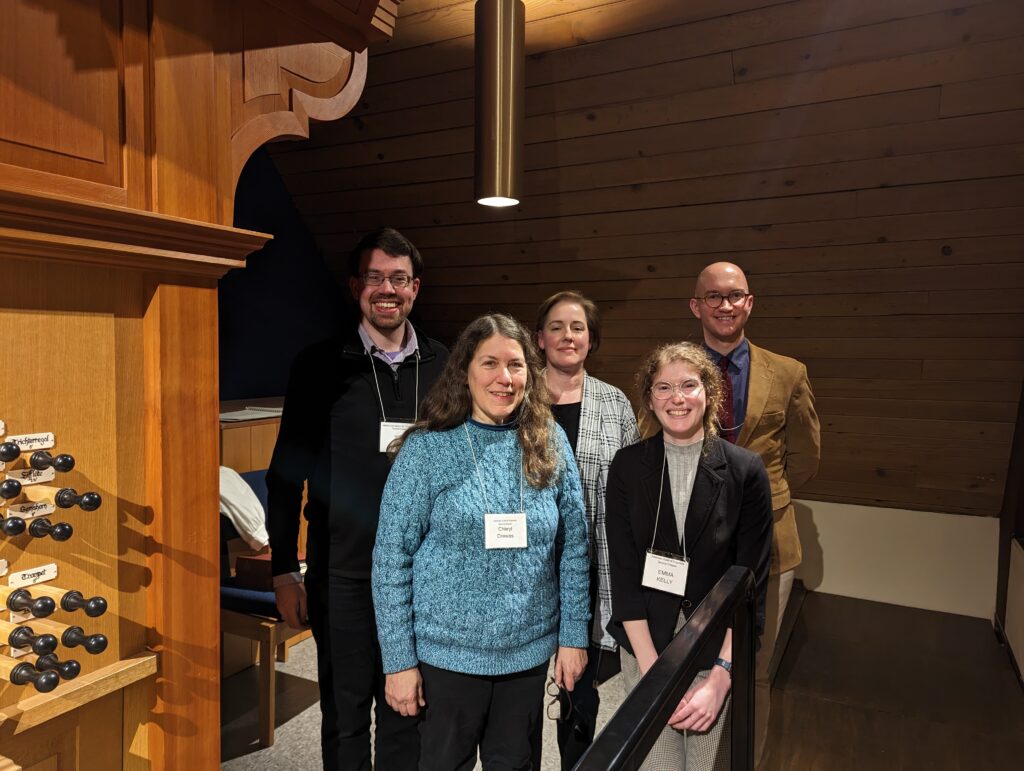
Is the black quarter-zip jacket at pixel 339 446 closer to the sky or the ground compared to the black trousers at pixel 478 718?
closer to the sky

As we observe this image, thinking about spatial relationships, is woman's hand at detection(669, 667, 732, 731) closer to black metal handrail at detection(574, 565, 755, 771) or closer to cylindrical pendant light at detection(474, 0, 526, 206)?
black metal handrail at detection(574, 565, 755, 771)

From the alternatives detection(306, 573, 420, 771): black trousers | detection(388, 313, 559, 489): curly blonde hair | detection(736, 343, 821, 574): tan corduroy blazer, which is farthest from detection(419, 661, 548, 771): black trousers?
detection(736, 343, 821, 574): tan corduroy blazer

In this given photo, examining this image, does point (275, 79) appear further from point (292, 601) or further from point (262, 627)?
point (262, 627)

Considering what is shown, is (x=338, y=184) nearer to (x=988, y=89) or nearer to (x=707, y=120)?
(x=707, y=120)

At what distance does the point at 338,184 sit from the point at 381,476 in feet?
8.60

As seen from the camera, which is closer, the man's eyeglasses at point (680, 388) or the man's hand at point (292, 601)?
the man's eyeglasses at point (680, 388)

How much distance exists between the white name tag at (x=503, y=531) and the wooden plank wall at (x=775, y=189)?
6.89 ft

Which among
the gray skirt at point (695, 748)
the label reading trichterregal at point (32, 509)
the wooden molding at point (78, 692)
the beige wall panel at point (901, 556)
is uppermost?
the label reading trichterregal at point (32, 509)

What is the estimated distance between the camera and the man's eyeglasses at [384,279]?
1767 millimetres

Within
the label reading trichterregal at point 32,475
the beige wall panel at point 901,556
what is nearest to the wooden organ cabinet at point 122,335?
the label reading trichterregal at point 32,475

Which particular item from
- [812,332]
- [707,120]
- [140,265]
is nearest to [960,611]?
[812,332]

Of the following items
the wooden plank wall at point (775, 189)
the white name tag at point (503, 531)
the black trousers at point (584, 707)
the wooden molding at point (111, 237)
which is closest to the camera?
the wooden molding at point (111, 237)

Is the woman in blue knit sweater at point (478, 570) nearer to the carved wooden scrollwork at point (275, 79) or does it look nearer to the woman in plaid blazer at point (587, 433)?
the woman in plaid blazer at point (587, 433)

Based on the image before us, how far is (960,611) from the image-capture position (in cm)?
391
